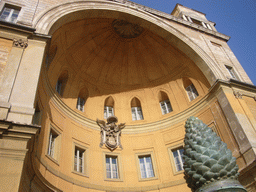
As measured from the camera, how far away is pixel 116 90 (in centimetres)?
1652

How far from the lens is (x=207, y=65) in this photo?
14.1 meters

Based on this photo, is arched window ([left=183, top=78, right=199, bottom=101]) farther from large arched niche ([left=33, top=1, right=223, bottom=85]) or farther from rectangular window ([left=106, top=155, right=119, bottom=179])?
rectangular window ([left=106, top=155, right=119, bottom=179])

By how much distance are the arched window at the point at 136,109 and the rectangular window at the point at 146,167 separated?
282cm

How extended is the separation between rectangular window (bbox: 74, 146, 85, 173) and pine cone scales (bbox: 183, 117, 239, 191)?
932 cm

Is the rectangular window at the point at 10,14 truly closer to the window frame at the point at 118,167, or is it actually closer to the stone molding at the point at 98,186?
the stone molding at the point at 98,186

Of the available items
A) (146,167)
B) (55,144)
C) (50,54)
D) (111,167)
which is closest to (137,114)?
(146,167)

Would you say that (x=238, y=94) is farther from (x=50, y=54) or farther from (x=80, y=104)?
(x=50, y=54)

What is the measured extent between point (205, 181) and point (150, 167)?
10795 millimetres

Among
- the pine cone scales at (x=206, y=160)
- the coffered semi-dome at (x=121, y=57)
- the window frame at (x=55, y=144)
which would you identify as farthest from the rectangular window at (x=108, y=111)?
the pine cone scales at (x=206, y=160)

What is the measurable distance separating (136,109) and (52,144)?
6643mm

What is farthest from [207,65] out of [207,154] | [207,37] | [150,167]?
[207,154]

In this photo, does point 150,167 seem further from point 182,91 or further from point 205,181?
point 205,181

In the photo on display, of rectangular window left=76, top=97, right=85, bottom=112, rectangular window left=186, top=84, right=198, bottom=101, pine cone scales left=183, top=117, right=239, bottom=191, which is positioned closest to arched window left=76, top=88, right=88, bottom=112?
rectangular window left=76, top=97, right=85, bottom=112

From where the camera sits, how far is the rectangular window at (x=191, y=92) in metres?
15.1
